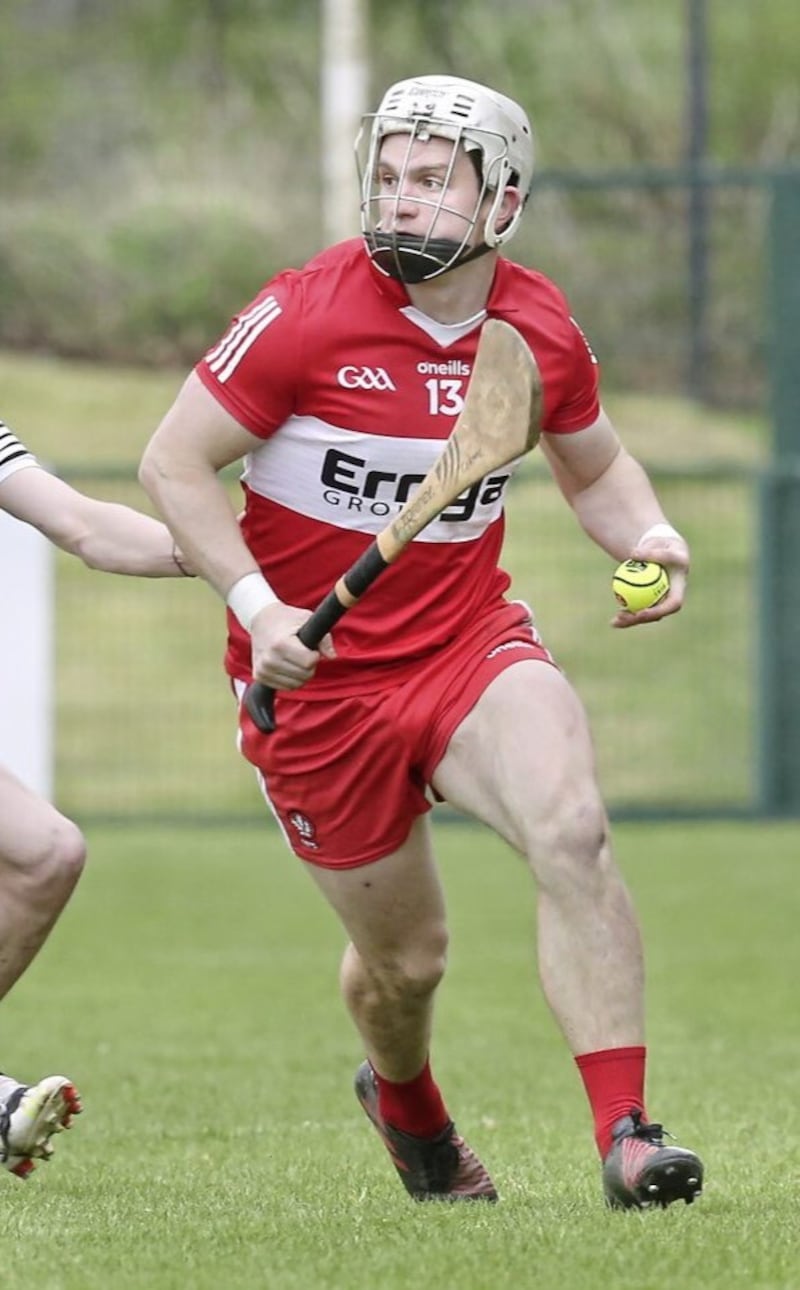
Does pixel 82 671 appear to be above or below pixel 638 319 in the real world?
below

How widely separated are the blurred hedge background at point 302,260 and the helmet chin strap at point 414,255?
11.2m

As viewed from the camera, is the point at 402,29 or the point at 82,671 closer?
the point at 82,671

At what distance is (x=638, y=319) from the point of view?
19266mm

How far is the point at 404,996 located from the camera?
6160mm

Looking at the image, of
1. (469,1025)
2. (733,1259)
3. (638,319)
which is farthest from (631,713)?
(733,1259)

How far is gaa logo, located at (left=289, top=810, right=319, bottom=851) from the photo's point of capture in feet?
20.0

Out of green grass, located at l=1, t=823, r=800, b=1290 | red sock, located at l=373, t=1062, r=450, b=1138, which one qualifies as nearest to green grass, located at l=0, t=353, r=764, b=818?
green grass, located at l=1, t=823, r=800, b=1290

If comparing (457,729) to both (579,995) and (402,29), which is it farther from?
(402,29)

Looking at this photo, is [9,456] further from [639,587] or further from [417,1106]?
[417,1106]

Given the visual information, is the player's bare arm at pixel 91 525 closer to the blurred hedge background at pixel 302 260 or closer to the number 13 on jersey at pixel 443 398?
the number 13 on jersey at pixel 443 398

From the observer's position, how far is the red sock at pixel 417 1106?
6.38 m

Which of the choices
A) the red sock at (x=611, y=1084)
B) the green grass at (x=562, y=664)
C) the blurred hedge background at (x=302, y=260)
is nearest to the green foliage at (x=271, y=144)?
the blurred hedge background at (x=302, y=260)

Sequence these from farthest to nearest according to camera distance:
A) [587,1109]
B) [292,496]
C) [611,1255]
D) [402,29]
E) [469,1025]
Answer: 1. [402,29]
2. [469,1025]
3. [587,1109]
4. [292,496]
5. [611,1255]

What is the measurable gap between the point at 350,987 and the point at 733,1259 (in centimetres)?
155
